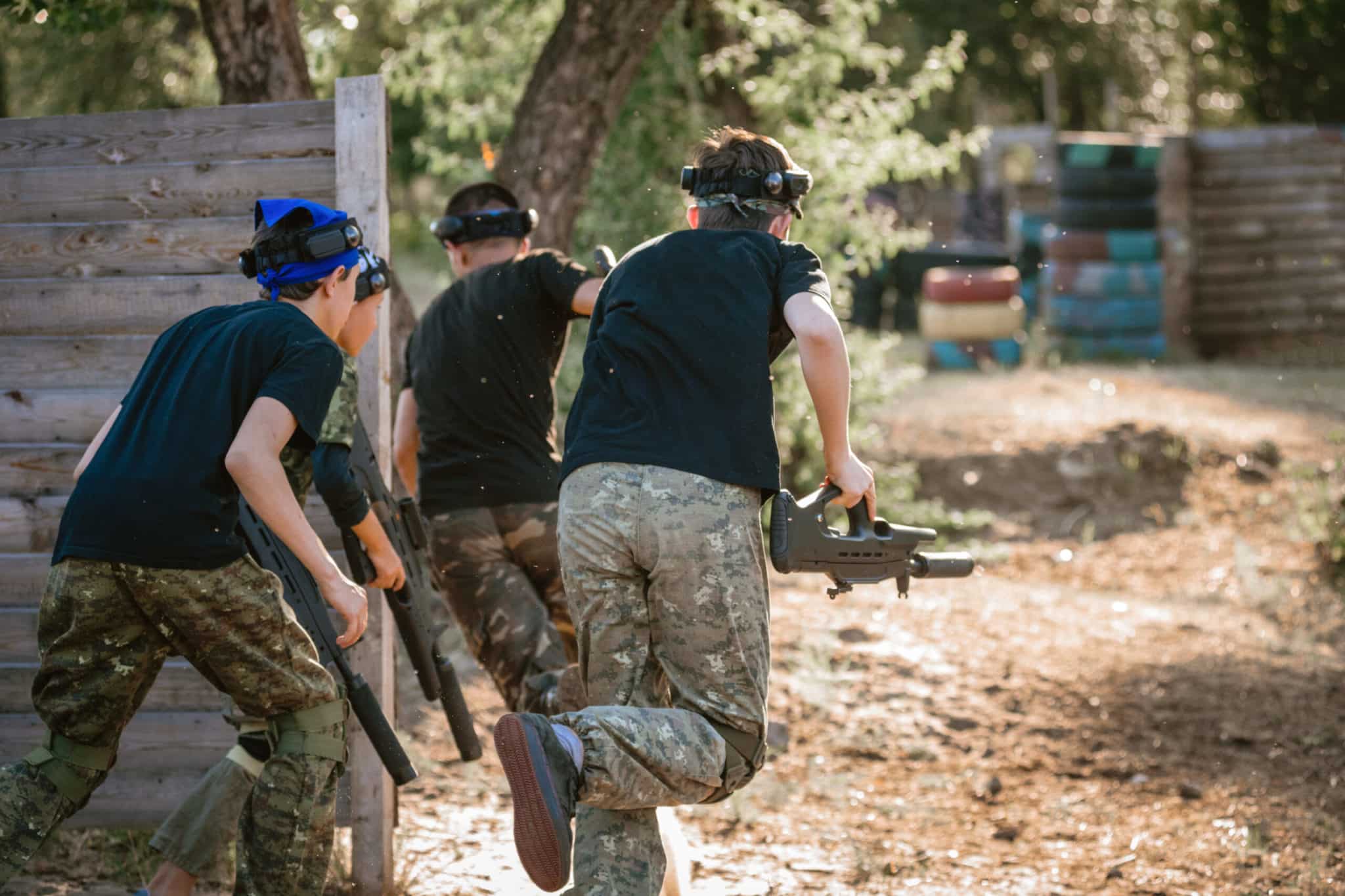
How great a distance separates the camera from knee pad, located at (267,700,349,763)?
3.50m

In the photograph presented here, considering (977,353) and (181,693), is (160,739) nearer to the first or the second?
(181,693)

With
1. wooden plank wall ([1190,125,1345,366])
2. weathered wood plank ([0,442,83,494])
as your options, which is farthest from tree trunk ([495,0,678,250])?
wooden plank wall ([1190,125,1345,366])

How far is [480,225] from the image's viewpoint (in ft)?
16.0

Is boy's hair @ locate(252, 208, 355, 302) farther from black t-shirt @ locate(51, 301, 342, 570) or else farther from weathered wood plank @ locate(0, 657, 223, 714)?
weathered wood plank @ locate(0, 657, 223, 714)

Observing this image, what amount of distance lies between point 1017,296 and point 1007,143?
Result: 2.95 meters

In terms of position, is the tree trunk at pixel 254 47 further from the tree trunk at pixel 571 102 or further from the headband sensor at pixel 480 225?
the headband sensor at pixel 480 225

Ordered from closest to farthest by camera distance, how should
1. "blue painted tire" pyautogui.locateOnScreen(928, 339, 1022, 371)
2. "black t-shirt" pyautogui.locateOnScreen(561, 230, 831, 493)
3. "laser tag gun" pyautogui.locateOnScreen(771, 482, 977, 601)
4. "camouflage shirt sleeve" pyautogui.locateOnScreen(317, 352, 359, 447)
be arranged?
"black t-shirt" pyautogui.locateOnScreen(561, 230, 831, 493) < "laser tag gun" pyautogui.locateOnScreen(771, 482, 977, 601) < "camouflage shirt sleeve" pyautogui.locateOnScreen(317, 352, 359, 447) < "blue painted tire" pyautogui.locateOnScreen(928, 339, 1022, 371)

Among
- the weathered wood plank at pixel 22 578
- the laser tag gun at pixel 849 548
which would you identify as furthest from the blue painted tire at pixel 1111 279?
the weathered wood plank at pixel 22 578

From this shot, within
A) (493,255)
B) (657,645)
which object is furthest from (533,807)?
(493,255)

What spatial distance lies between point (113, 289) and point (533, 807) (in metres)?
2.40

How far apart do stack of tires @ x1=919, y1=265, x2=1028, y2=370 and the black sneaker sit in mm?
13235

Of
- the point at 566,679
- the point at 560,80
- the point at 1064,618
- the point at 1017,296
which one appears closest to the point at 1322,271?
the point at 1017,296

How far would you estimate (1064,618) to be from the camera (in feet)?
25.2

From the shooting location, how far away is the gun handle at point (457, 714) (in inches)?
173
